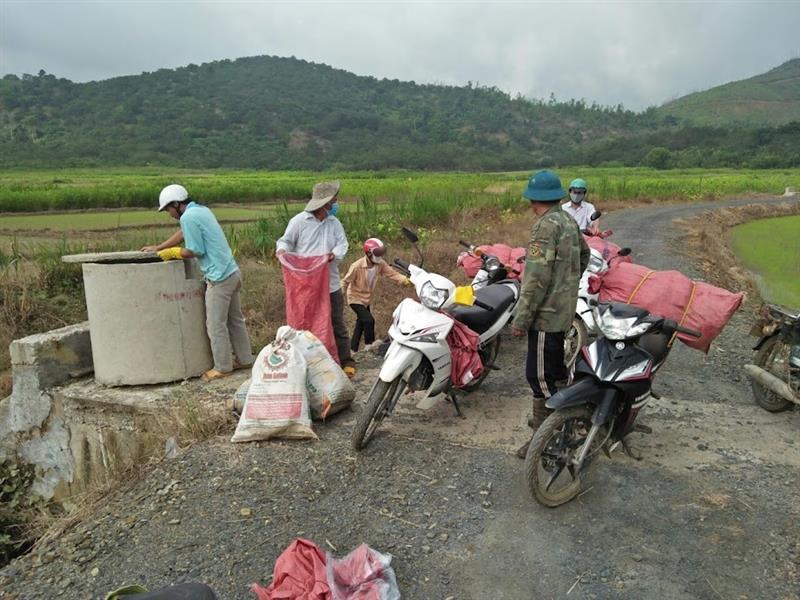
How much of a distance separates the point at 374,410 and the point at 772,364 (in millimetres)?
3081

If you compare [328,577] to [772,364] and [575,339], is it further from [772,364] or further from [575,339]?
[772,364]

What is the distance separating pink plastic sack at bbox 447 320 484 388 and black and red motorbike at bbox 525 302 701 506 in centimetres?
90

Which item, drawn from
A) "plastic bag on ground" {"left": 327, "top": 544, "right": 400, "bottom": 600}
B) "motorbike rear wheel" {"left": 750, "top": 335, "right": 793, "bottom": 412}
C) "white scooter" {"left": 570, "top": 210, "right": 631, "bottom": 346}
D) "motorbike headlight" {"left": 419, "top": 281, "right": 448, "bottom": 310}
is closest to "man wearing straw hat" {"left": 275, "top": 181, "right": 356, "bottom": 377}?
"motorbike headlight" {"left": 419, "top": 281, "right": 448, "bottom": 310}

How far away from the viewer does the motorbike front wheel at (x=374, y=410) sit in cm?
357

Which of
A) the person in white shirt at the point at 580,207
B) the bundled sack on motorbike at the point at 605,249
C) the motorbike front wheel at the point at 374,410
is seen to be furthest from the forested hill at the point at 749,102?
the motorbike front wheel at the point at 374,410

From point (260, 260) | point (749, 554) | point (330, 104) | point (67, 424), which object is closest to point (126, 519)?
point (67, 424)

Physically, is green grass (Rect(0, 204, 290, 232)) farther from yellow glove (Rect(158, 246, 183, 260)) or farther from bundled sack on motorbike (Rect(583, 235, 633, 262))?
bundled sack on motorbike (Rect(583, 235, 633, 262))

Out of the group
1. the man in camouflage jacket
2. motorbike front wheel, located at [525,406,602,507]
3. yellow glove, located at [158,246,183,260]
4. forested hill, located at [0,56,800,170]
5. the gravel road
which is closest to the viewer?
the gravel road

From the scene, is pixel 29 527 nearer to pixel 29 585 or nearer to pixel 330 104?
pixel 29 585

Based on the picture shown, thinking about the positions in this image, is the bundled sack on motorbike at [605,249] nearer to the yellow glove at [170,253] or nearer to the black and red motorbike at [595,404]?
the black and red motorbike at [595,404]

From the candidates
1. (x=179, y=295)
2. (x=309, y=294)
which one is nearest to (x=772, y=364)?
(x=309, y=294)

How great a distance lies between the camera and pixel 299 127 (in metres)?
70.2

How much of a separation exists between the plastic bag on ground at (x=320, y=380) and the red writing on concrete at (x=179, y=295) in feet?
4.46

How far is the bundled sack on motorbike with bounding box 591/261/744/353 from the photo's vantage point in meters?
4.11
